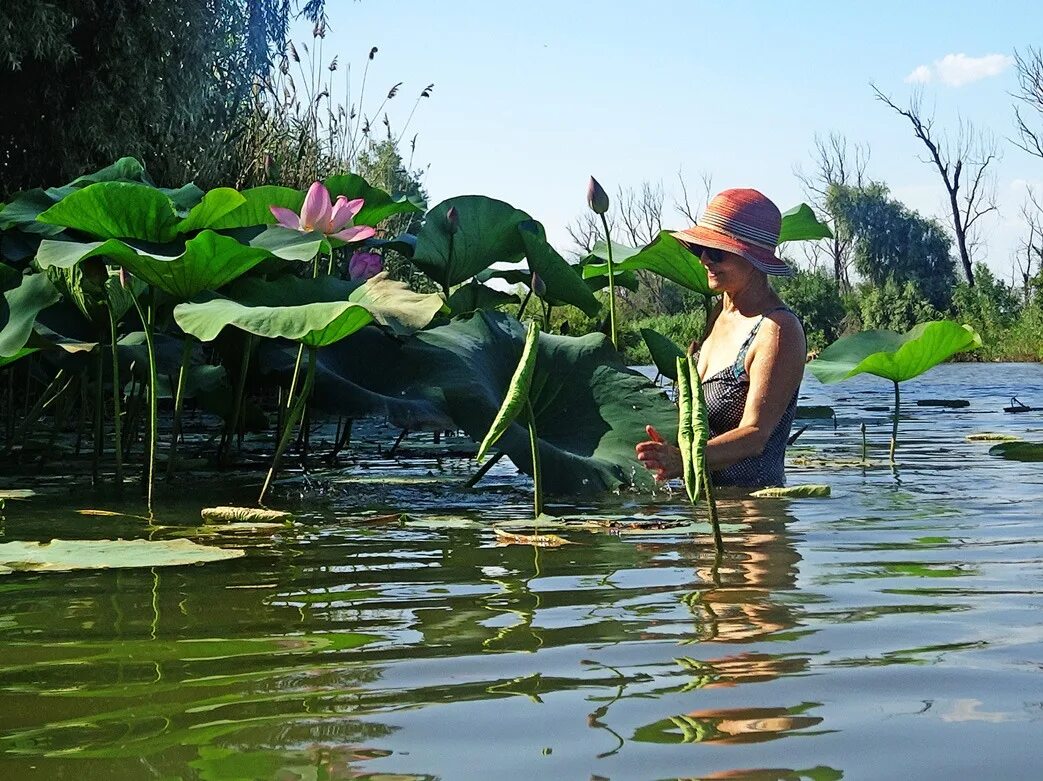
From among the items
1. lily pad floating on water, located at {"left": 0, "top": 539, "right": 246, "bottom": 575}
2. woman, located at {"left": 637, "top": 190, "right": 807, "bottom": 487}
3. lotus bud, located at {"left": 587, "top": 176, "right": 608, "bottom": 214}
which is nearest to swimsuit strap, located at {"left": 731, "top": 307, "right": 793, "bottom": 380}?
woman, located at {"left": 637, "top": 190, "right": 807, "bottom": 487}

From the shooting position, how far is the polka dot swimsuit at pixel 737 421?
3732 mm

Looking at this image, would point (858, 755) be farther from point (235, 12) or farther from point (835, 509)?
point (235, 12)

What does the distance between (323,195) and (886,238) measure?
45433mm

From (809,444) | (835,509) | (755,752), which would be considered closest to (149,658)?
(755,752)

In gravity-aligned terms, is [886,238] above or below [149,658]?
above

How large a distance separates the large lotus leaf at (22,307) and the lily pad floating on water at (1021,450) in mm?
3652

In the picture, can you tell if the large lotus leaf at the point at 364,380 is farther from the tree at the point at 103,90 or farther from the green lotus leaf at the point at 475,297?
→ the tree at the point at 103,90

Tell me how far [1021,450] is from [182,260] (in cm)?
345

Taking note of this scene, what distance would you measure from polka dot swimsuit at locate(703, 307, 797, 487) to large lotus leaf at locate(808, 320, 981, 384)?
0.71 metres

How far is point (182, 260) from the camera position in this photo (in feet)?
10.4

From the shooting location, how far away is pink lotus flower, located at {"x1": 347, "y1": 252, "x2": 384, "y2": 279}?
15.4 feet


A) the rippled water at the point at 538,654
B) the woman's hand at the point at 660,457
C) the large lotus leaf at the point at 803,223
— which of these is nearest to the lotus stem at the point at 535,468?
the rippled water at the point at 538,654

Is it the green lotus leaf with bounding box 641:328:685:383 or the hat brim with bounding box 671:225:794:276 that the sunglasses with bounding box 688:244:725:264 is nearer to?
the hat brim with bounding box 671:225:794:276

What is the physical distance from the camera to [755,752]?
1.20 metres
